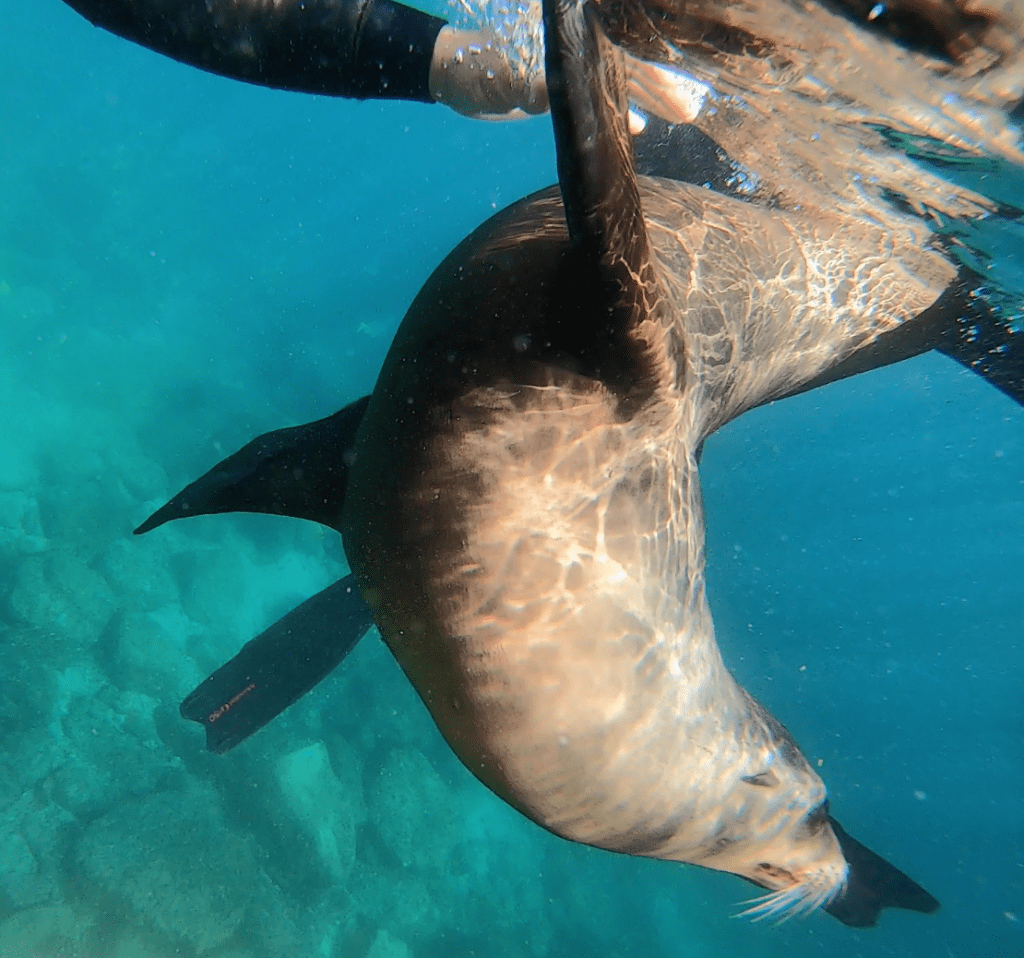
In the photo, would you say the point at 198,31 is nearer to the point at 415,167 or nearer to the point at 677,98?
the point at 677,98

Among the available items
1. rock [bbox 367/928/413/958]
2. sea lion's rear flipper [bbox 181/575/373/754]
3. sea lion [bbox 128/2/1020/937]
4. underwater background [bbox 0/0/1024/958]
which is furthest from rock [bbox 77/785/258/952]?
sea lion [bbox 128/2/1020/937]

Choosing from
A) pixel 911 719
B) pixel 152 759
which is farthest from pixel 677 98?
pixel 911 719

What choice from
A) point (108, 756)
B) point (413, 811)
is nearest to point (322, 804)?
point (413, 811)

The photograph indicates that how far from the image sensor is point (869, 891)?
3643 millimetres

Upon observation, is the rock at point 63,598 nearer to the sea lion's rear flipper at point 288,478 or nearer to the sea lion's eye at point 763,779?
the sea lion's rear flipper at point 288,478

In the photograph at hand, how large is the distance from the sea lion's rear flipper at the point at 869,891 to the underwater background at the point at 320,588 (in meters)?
3.97

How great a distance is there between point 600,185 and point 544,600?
3.54 feet

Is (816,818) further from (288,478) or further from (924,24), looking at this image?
(924,24)

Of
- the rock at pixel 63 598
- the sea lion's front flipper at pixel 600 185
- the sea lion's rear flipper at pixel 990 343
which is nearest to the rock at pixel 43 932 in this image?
the rock at pixel 63 598

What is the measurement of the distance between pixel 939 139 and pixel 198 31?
3.34 meters

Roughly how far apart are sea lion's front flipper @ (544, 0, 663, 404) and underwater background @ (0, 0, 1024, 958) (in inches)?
152

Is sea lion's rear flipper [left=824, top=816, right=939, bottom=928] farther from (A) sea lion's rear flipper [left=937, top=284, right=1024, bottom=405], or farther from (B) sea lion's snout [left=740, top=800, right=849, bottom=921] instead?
(A) sea lion's rear flipper [left=937, top=284, right=1024, bottom=405]

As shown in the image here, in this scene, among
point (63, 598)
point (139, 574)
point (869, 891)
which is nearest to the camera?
point (869, 891)

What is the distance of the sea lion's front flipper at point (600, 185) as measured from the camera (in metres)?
1.21
